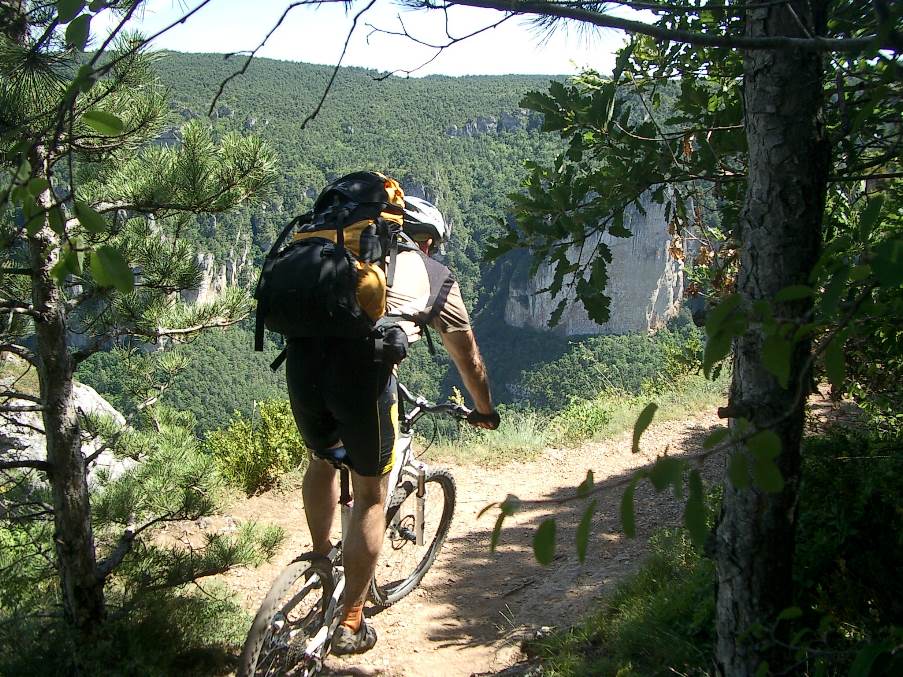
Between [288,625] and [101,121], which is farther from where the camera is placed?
[288,625]

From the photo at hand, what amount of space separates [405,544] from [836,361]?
11.0ft

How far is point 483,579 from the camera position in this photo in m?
4.05

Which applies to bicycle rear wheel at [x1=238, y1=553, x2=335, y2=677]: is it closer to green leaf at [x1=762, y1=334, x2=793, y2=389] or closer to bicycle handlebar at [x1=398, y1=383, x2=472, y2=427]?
bicycle handlebar at [x1=398, y1=383, x2=472, y2=427]

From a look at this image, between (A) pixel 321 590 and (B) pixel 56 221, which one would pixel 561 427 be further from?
(B) pixel 56 221

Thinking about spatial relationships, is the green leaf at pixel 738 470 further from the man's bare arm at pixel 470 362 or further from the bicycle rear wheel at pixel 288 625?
the bicycle rear wheel at pixel 288 625

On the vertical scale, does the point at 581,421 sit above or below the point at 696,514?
below

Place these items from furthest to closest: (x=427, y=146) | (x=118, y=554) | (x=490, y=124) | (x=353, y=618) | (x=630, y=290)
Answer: (x=490, y=124), (x=630, y=290), (x=427, y=146), (x=353, y=618), (x=118, y=554)

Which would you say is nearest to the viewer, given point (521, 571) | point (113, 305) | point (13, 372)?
point (113, 305)

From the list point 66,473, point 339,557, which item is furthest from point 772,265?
point 66,473

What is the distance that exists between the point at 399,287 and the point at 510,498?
1801 mm

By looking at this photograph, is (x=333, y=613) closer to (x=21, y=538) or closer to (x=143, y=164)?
(x=143, y=164)

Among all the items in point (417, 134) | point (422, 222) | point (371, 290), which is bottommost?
point (371, 290)

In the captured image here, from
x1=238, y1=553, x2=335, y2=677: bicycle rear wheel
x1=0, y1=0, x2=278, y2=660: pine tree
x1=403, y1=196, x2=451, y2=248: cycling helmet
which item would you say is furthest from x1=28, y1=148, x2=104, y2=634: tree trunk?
x1=403, y1=196, x2=451, y2=248: cycling helmet

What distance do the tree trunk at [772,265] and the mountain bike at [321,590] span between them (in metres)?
1.48
